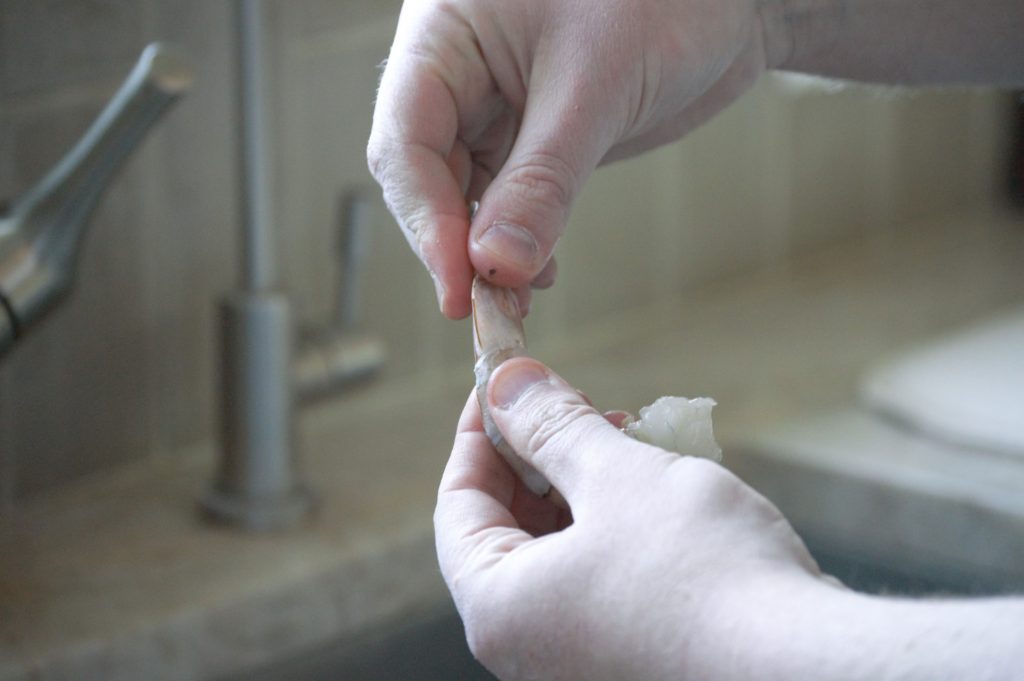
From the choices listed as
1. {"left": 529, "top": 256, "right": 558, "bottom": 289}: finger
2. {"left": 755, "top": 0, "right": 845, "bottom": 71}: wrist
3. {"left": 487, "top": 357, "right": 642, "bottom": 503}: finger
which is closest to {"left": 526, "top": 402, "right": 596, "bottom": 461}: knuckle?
{"left": 487, "top": 357, "right": 642, "bottom": 503}: finger

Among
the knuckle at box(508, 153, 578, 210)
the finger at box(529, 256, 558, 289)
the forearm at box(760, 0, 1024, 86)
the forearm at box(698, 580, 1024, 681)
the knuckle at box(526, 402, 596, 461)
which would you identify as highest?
the forearm at box(760, 0, 1024, 86)

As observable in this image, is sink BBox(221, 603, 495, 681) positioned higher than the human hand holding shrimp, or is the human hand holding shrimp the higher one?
the human hand holding shrimp

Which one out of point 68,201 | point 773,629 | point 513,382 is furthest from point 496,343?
point 68,201

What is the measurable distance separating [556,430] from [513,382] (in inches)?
1.0

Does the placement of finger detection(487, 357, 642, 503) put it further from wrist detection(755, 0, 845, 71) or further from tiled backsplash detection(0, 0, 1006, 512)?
tiled backsplash detection(0, 0, 1006, 512)

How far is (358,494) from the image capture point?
82cm

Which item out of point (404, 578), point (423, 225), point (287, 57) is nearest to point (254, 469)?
point (404, 578)

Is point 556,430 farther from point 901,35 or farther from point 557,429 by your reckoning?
point 901,35

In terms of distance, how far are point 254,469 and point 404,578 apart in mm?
95

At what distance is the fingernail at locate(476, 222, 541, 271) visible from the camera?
456 millimetres

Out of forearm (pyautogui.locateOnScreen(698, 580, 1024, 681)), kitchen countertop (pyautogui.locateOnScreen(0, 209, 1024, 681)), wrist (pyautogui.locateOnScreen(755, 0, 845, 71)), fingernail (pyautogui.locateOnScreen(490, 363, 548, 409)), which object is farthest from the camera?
kitchen countertop (pyautogui.locateOnScreen(0, 209, 1024, 681))

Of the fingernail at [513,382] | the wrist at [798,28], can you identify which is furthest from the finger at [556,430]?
the wrist at [798,28]

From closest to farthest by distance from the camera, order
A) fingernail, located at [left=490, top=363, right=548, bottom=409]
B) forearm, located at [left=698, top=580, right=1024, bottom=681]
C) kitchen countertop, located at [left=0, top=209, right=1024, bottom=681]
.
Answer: forearm, located at [left=698, top=580, right=1024, bottom=681]
fingernail, located at [left=490, top=363, right=548, bottom=409]
kitchen countertop, located at [left=0, top=209, right=1024, bottom=681]

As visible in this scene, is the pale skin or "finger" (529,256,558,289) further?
"finger" (529,256,558,289)
